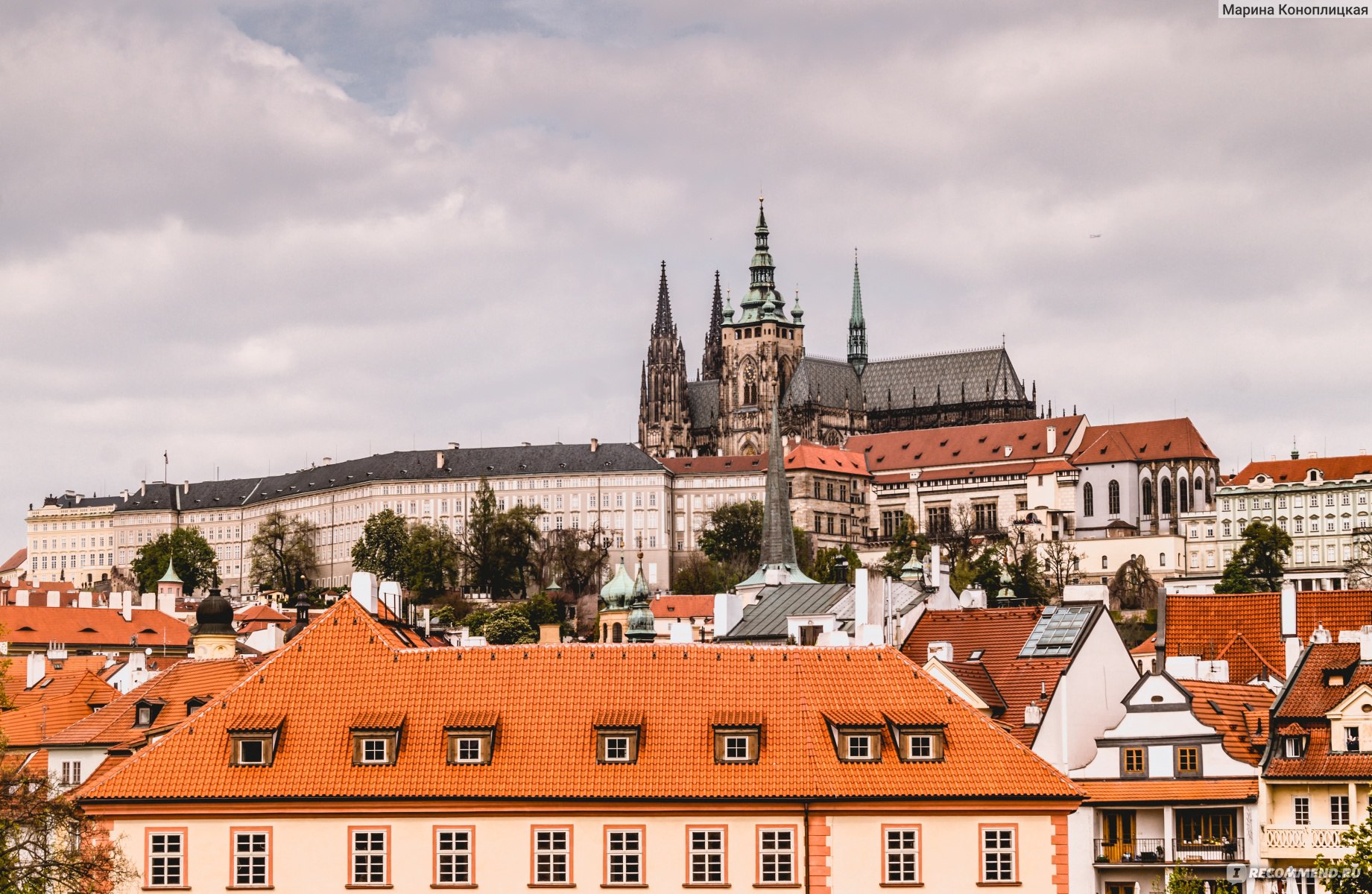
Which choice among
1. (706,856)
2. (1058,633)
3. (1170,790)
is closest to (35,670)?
(1058,633)

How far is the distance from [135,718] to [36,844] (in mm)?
13677

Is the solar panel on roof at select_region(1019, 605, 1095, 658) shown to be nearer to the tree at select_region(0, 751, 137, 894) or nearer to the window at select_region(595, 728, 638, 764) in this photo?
the window at select_region(595, 728, 638, 764)

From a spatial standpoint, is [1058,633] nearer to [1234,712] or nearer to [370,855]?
[1234,712]

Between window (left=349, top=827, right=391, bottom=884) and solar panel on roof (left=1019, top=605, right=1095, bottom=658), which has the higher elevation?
solar panel on roof (left=1019, top=605, right=1095, bottom=658)

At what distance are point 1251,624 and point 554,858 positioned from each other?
93.9 feet

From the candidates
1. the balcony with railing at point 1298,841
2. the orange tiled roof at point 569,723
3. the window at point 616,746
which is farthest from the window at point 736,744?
A: the balcony with railing at point 1298,841

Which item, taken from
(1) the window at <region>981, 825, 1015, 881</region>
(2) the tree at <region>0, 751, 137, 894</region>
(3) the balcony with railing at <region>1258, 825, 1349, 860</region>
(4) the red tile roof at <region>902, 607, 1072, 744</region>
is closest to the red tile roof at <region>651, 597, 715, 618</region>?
(4) the red tile roof at <region>902, 607, 1072, 744</region>

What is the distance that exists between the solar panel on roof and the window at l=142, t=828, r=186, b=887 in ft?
73.7

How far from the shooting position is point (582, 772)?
4191 cm

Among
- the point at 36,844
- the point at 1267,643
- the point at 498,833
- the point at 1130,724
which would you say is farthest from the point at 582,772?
the point at 1267,643

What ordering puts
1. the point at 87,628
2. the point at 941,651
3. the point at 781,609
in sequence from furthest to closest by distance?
the point at 87,628 → the point at 781,609 → the point at 941,651

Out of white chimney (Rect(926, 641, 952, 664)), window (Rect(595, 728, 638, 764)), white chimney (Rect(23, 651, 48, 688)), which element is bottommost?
white chimney (Rect(23, 651, 48, 688))

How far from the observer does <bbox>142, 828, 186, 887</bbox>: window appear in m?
41.5

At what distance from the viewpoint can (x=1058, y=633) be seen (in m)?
58.1
